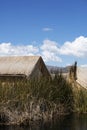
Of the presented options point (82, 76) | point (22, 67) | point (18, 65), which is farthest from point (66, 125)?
point (82, 76)

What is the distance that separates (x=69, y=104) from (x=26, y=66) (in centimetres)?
410

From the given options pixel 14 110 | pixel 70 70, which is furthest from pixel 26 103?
pixel 70 70

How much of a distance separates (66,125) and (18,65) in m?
7.93

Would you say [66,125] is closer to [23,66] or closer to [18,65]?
[23,66]

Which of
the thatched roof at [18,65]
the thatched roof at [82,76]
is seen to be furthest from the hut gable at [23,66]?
the thatched roof at [82,76]

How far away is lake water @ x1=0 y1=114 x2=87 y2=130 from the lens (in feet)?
72.8

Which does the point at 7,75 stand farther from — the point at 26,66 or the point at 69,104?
the point at 69,104

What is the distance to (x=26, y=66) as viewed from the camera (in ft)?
98.5

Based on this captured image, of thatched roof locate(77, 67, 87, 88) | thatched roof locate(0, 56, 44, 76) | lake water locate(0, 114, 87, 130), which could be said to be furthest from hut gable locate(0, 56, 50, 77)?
lake water locate(0, 114, 87, 130)

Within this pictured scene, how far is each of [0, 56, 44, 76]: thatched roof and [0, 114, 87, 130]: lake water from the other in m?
4.90

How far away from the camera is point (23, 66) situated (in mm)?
30125

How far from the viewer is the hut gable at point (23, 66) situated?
2962 cm

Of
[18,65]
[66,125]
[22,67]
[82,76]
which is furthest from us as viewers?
[82,76]

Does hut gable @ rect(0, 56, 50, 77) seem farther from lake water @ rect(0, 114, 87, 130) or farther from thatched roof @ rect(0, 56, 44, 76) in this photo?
lake water @ rect(0, 114, 87, 130)
